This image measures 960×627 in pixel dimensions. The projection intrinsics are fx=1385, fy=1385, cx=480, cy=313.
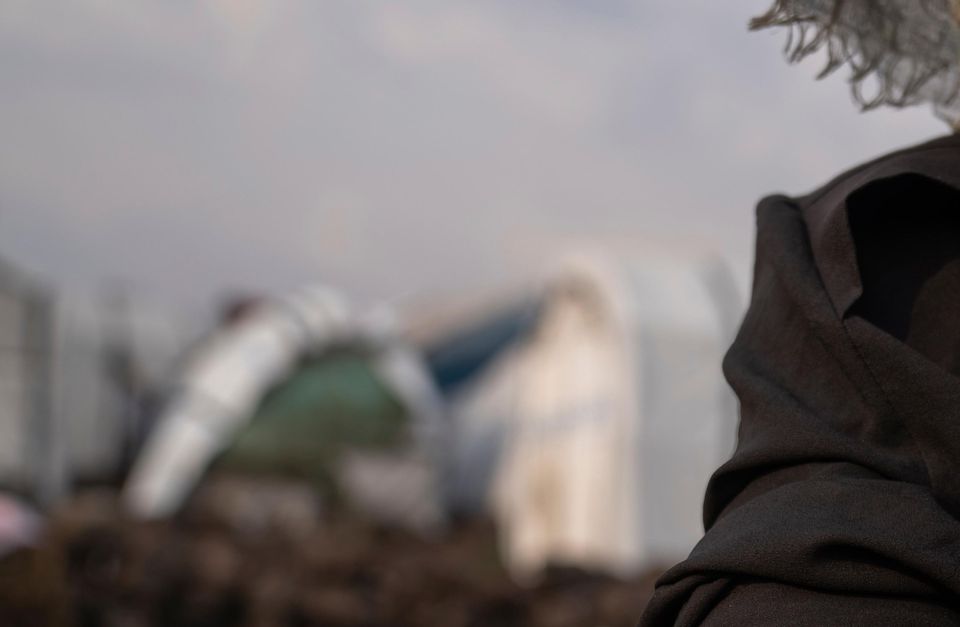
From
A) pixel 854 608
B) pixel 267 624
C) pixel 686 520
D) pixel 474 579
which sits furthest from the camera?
pixel 686 520

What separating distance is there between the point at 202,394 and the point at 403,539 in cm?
222

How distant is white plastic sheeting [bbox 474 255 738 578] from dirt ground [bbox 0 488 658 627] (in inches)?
40.6

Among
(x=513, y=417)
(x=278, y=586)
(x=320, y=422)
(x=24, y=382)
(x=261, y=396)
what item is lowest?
(x=278, y=586)

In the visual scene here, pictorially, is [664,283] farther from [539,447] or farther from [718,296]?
[539,447]

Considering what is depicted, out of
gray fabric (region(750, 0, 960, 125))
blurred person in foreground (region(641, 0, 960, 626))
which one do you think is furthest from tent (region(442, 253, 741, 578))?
blurred person in foreground (region(641, 0, 960, 626))

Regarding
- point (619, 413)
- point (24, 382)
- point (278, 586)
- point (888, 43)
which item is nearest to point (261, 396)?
point (24, 382)

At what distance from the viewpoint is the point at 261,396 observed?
8.96 metres

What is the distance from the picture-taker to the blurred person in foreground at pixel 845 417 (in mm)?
806

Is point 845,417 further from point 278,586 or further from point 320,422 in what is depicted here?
point 320,422

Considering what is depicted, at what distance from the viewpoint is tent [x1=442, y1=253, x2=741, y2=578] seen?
6.69 m

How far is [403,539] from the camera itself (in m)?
7.39

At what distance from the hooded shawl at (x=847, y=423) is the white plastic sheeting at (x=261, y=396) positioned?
7.55m

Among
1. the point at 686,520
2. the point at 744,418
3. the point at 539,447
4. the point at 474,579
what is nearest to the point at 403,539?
the point at 539,447

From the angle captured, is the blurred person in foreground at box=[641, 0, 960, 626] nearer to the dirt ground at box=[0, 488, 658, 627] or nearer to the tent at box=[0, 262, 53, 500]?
the dirt ground at box=[0, 488, 658, 627]
